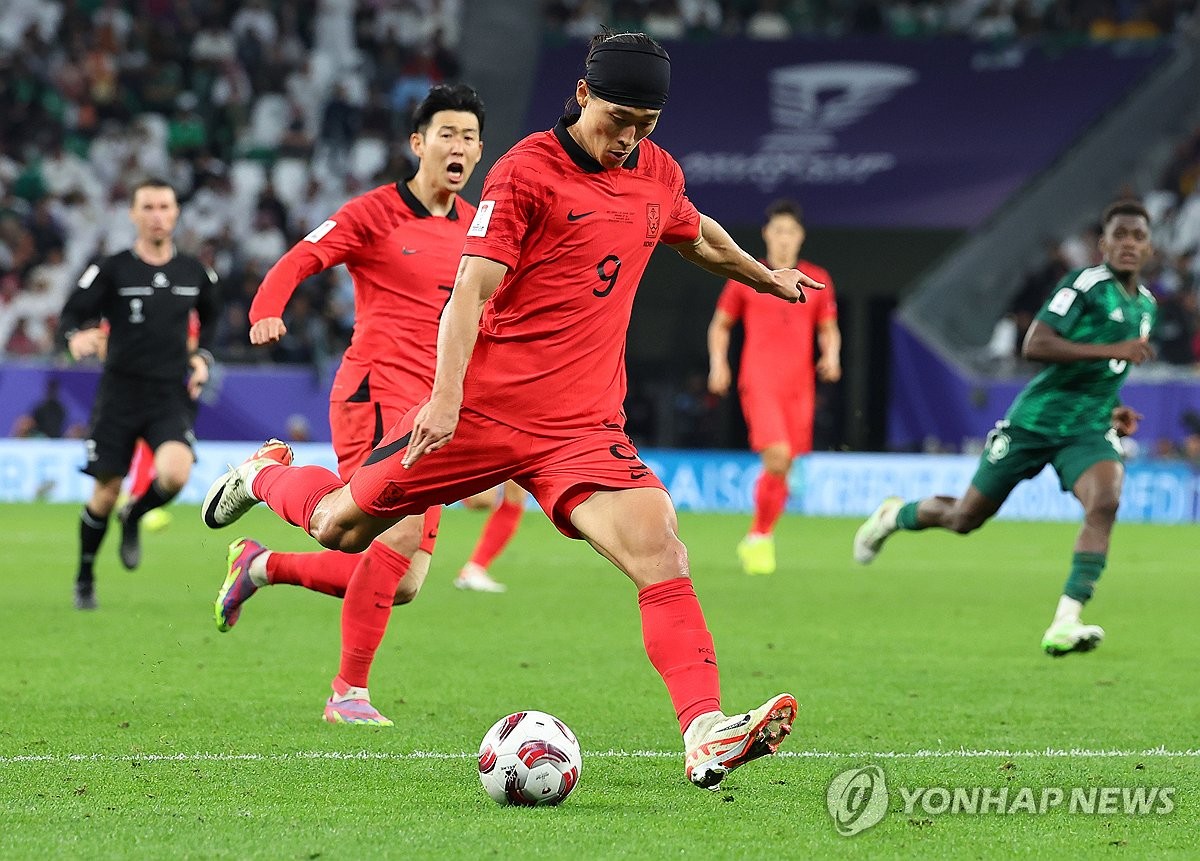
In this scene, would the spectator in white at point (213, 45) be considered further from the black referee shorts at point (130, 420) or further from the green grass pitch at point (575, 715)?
the black referee shorts at point (130, 420)

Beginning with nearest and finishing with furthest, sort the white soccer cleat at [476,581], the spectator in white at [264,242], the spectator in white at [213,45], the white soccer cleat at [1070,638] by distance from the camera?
the white soccer cleat at [1070,638]
the white soccer cleat at [476,581]
the spectator in white at [264,242]
the spectator in white at [213,45]

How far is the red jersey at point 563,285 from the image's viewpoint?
223 inches

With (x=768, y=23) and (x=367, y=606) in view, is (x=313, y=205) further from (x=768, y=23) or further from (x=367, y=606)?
(x=367, y=606)

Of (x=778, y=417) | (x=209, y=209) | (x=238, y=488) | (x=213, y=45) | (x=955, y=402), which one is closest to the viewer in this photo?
(x=238, y=488)

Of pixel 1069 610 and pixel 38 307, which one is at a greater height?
pixel 1069 610

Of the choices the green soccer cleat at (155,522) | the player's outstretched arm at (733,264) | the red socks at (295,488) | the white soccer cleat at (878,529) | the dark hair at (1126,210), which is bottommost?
the green soccer cleat at (155,522)

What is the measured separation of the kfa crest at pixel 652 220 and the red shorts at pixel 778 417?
28.0ft

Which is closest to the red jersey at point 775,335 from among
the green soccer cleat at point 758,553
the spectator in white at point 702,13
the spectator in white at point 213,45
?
the green soccer cleat at point 758,553

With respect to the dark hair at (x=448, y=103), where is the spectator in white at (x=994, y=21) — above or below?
above

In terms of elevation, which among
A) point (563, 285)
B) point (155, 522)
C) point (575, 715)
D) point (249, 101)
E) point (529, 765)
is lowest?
point (155, 522)

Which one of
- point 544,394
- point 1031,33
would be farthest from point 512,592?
point 1031,33

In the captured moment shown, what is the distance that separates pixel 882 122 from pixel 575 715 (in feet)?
65.5

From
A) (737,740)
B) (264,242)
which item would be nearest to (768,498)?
(737,740)

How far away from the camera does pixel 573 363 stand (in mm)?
5836
